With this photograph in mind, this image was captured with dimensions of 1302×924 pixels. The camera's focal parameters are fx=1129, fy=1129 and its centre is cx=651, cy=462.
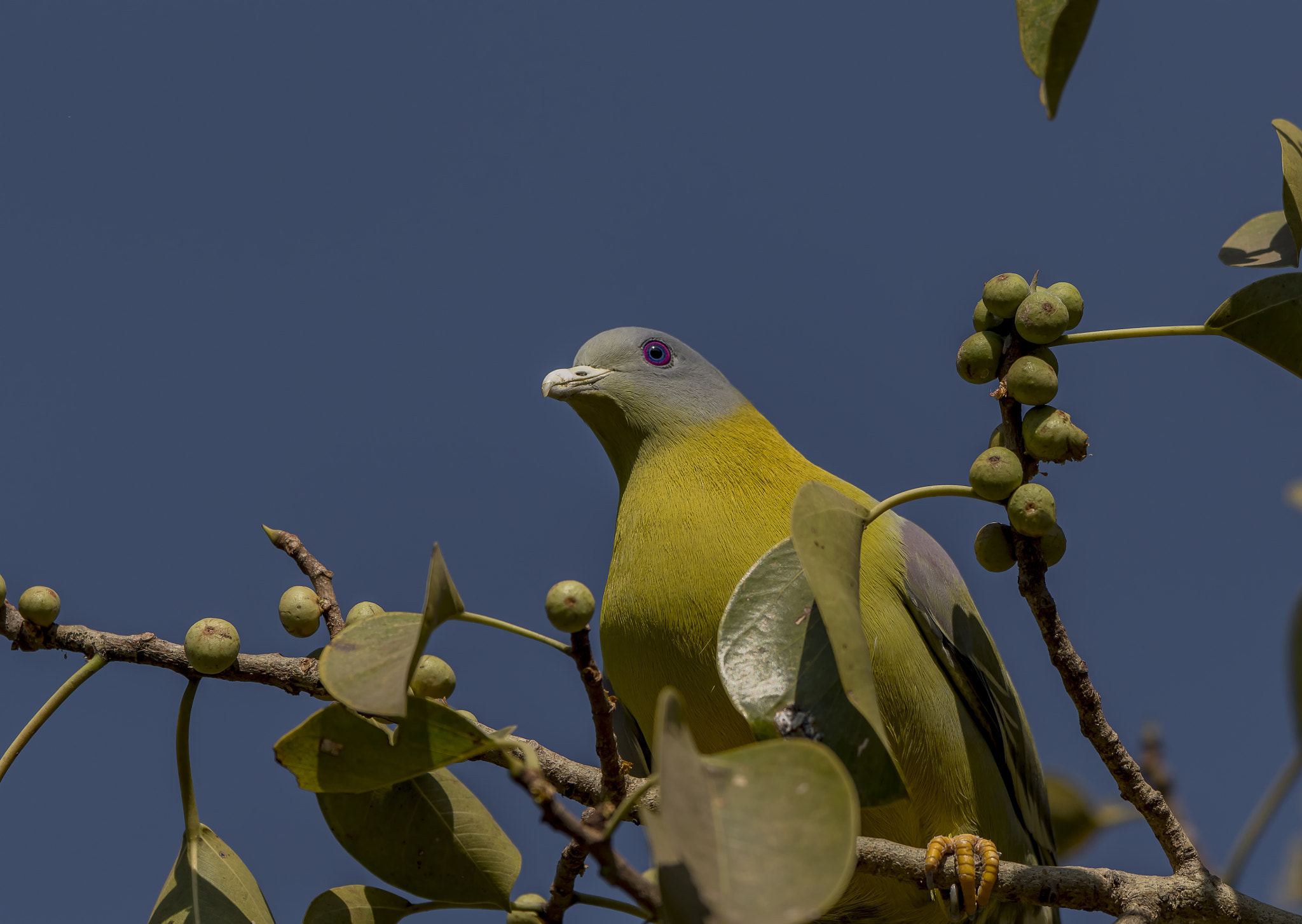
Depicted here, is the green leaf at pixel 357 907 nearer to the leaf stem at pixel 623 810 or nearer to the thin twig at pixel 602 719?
the thin twig at pixel 602 719

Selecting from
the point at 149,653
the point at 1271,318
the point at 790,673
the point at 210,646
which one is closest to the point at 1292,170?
the point at 1271,318

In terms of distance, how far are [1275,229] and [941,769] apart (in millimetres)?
1750

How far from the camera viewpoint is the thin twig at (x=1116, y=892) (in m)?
2.63

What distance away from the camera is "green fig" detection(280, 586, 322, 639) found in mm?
2752

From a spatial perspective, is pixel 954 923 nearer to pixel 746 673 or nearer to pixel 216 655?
pixel 746 673

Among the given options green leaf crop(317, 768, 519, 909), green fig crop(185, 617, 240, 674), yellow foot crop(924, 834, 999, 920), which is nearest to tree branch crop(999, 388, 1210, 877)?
yellow foot crop(924, 834, 999, 920)

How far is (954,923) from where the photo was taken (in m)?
3.01

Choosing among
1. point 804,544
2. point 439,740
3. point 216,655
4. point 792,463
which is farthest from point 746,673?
point 792,463

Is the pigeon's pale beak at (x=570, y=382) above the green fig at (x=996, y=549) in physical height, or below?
above

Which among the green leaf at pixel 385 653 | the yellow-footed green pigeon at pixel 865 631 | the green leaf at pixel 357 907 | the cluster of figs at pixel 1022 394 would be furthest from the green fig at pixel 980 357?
the green leaf at pixel 357 907

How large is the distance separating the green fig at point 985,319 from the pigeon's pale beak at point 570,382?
1755 millimetres

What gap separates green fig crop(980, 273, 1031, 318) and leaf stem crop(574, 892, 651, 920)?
1.52m

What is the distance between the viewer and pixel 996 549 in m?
2.53

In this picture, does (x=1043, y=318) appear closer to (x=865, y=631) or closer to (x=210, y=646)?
(x=865, y=631)
